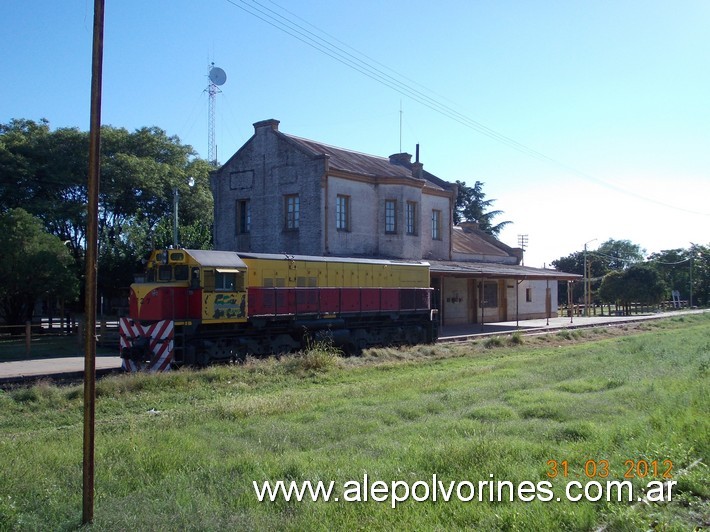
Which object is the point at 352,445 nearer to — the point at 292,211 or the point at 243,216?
the point at 292,211

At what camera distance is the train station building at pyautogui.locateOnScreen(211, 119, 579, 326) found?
29.0 metres

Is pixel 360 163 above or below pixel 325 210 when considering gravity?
above

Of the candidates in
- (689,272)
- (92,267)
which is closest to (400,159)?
(92,267)

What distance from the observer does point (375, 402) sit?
1152 centimetres

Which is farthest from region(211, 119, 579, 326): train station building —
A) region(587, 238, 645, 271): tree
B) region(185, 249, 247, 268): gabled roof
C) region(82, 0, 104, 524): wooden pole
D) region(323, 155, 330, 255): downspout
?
region(587, 238, 645, 271): tree

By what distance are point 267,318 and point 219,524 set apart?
13.6 m

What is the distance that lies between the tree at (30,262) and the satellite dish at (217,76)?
62.4 ft

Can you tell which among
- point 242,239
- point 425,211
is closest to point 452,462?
point 242,239

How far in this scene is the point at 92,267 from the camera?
207 inches

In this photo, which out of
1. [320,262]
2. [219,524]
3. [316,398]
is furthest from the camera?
[320,262]

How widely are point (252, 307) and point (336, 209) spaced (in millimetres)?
11713

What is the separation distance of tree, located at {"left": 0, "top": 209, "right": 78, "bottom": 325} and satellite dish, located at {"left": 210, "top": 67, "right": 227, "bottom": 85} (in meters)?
19.0

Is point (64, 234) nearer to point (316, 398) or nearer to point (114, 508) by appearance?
point (316, 398)

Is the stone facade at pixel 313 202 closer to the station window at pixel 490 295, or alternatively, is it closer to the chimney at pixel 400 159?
the chimney at pixel 400 159
